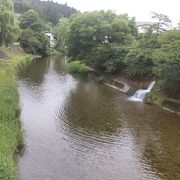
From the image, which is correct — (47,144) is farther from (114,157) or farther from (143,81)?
(143,81)

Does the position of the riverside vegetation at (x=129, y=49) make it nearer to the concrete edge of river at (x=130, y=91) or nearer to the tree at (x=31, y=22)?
the concrete edge of river at (x=130, y=91)

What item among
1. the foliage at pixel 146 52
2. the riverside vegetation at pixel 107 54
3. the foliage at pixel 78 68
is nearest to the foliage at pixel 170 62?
the riverside vegetation at pixel 107 54

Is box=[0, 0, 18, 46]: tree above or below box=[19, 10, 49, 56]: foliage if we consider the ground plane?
above

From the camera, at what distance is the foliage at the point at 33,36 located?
89.1 meters

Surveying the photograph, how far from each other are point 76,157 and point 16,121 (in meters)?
5.75

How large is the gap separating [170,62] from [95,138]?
41.6ft

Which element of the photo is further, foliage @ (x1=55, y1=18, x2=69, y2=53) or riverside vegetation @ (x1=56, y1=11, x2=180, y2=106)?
foliage @ (x1=55, y1=18, x2=69, y2=53)

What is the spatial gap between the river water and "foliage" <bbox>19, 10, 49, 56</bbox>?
2002 inches

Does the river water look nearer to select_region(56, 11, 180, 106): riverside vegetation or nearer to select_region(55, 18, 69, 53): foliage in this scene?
select_region(56, 11, 180, 106): riverside vegetation

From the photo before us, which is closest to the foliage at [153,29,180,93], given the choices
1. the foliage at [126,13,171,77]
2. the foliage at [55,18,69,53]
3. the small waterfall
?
the small waterfall

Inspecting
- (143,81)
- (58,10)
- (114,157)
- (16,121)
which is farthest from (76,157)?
(58,10)

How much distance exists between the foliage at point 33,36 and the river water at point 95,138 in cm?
5084

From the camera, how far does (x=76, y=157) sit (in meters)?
21.0

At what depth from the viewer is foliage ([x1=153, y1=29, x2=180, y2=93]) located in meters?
33.3
